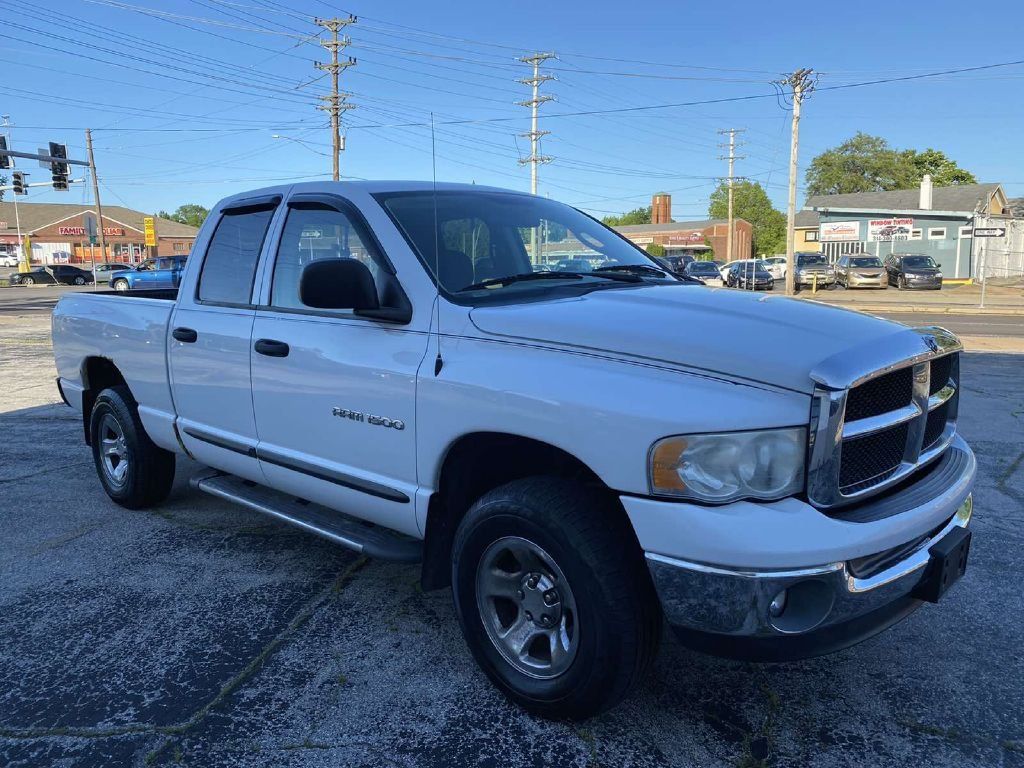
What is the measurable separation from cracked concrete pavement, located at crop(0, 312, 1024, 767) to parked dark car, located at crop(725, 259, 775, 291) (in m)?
32.1

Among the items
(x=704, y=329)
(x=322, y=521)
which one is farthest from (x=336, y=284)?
(x=704, y=329)

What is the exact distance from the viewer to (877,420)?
2.48 metres

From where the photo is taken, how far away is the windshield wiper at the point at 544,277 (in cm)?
326

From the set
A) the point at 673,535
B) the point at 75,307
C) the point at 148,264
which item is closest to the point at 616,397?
the point at 673,535

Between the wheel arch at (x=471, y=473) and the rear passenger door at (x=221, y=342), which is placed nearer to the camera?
the wheel arch at (x=471, y=473)

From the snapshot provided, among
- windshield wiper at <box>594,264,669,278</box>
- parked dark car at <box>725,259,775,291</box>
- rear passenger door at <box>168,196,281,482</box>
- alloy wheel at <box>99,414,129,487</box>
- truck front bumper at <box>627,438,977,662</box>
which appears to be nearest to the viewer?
truck front bumper at <box>627,438,977,662</box>

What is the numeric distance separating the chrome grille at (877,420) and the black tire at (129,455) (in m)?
4.01

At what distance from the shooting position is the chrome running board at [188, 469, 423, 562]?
128 inches

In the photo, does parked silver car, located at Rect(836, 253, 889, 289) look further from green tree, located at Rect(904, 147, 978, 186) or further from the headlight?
green tree, located at Rect(904, 147, 978, 186)

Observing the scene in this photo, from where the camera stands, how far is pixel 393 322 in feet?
10.2

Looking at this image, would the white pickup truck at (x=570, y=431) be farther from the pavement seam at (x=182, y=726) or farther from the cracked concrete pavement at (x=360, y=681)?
the pavement seam at (x=182, y=726)

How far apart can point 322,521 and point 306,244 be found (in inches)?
50.7

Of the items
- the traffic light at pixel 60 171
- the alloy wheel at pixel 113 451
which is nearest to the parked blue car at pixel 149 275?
the traffic light at pixel 60 171

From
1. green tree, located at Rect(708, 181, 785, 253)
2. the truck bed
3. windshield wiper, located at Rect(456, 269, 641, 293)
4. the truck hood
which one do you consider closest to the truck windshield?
windshield wiper, located at Rect(456, 269, 641, 293)
